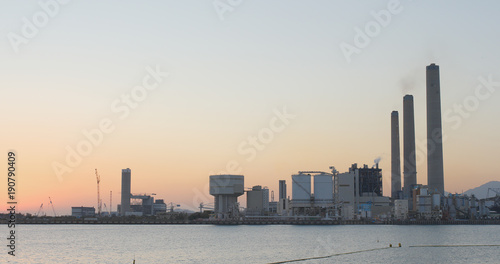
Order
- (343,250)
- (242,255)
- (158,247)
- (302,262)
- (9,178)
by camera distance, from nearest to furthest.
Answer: (9,178) < (302,262) < (242,255) < (343,250) < (158,247)

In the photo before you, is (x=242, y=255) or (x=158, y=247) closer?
(x=242, y=255)

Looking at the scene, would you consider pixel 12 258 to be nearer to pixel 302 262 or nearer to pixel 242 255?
A: pixel 242 255

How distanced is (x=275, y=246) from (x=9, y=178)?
222 ft

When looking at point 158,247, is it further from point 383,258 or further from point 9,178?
point 9,178

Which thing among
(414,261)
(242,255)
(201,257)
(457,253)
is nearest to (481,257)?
(457,253)

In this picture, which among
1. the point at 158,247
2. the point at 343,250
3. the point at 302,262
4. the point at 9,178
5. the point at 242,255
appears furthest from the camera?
the point at 158,247

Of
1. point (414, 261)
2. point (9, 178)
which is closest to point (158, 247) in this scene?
point (414, 261)

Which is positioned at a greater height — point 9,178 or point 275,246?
point 9,178

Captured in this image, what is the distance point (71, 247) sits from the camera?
11144 centimetres

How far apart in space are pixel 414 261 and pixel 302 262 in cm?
1610

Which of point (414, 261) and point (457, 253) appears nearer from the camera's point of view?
point (414, 261)

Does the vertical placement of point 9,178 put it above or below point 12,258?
above

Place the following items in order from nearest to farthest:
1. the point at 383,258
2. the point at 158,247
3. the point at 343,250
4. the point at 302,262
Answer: the point at 302,262
the point at 383,258
the point at 343,250
the point at 158,247

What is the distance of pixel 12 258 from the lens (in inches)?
3462
